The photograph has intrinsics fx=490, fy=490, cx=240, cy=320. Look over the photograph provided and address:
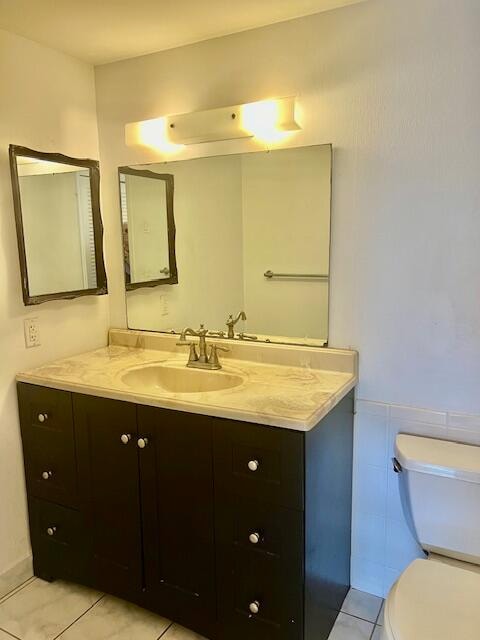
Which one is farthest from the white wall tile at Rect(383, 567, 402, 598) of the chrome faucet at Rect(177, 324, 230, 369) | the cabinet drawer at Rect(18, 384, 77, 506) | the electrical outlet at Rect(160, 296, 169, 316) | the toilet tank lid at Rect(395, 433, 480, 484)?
the electrical outlet at Rect(160, 296, 169, 316)

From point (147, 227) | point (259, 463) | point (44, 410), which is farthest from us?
point (147, 227)

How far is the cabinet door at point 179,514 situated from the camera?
62.6 inches

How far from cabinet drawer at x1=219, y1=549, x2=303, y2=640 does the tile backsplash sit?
52 centimetres

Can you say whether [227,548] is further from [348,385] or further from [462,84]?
[462,84]

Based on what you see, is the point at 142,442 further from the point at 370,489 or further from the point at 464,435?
the point at 464,435

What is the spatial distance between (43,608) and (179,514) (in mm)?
756

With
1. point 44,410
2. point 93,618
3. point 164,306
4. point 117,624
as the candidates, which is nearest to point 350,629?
point 117,624

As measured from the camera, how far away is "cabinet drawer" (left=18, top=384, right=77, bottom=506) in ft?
6.15

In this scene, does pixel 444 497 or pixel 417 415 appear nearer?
pixel 444 497

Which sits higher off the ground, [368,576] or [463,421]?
[463,421]

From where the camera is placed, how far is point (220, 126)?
1.90 m

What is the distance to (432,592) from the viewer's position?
133cm

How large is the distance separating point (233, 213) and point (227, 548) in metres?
1.28

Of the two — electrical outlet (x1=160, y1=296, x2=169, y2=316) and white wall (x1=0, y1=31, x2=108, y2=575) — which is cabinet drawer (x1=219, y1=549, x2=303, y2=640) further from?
electrical outlet (x1=160, y1=296, x2=169, y2=316)
